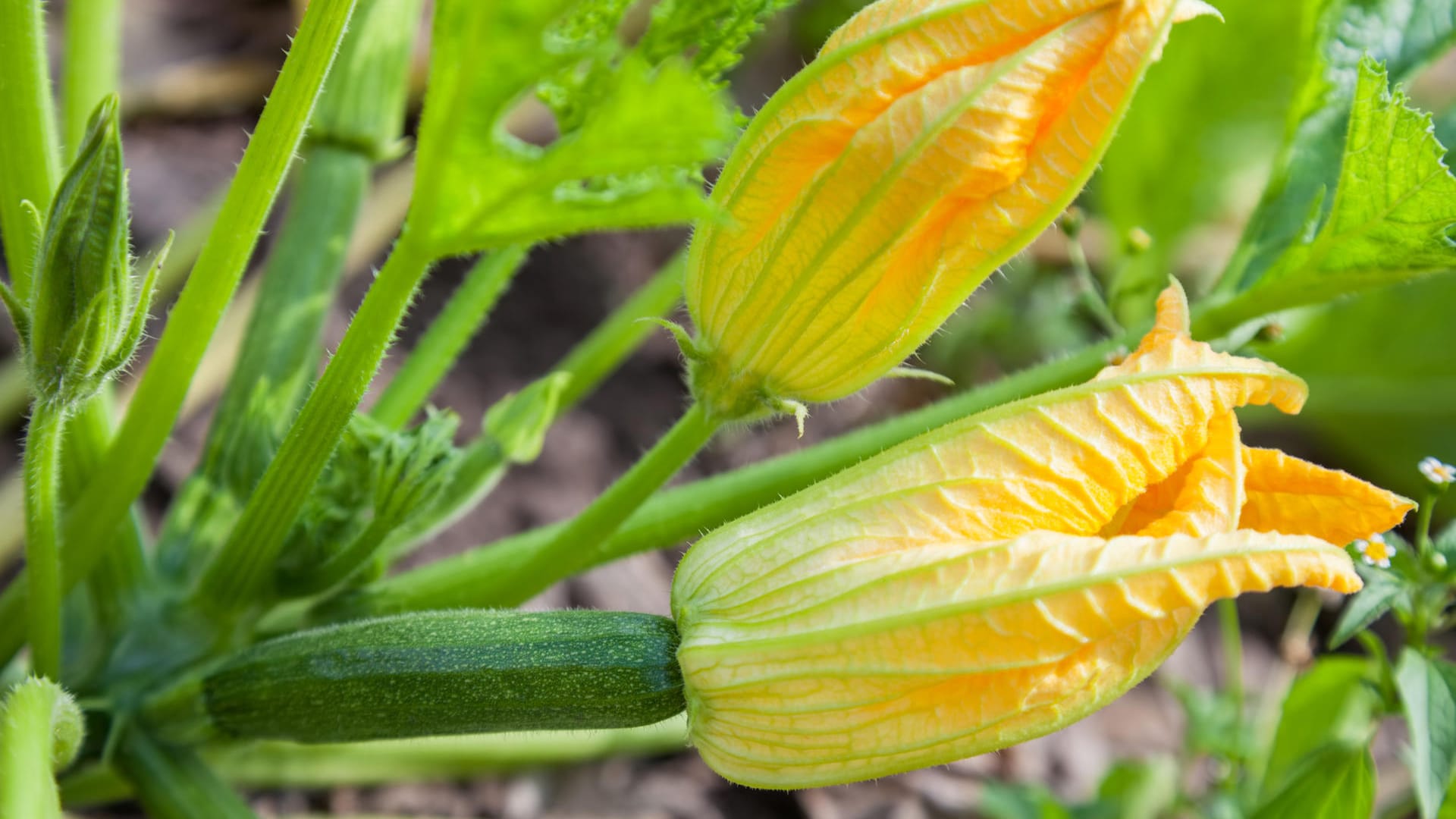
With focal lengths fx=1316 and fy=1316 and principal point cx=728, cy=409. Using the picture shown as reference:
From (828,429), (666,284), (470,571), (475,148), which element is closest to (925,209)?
(475,148)

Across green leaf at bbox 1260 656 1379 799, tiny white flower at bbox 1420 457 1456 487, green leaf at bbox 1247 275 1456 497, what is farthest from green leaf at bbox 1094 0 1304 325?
tiny white flower at bbox 1420 457 1456 487

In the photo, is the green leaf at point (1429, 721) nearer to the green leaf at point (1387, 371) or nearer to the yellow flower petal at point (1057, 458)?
the yellow flower petal at point (1057, 458)

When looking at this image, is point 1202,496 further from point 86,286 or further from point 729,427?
point 86,286

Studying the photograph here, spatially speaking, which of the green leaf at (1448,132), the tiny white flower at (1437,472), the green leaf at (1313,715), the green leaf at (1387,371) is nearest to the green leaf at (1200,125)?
the green leaf at (1387,371)

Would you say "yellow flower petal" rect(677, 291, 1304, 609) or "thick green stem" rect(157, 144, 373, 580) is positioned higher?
"yellow flower petal" rect(677, 291, 1304, 609)

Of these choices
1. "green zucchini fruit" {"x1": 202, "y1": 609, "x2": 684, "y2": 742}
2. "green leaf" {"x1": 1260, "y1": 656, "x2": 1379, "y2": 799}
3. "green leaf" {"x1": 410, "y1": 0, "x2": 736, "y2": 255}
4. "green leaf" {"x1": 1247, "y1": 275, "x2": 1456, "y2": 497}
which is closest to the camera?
"green leaf" {"x1": 410, "y1": 0, "x2": 736, "y2": 255}

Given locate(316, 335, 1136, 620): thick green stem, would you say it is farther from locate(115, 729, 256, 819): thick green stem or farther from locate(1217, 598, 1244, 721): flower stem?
locate(1217, 598, 1244, 721): flower stem
